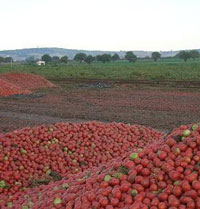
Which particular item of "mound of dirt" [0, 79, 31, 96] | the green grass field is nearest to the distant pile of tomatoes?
"mound of dirt" [0, 79, 31, 96]

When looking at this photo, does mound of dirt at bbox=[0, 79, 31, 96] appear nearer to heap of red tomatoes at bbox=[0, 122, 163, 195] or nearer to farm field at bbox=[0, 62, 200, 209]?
farm field at bbox=[0, 62, 200, 209]

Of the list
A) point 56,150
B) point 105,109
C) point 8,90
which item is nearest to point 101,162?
point 56,150

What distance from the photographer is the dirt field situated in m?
14.5

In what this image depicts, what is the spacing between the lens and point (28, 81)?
31562 mm

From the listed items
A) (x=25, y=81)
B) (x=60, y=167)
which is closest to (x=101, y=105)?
(x=60, y=167)

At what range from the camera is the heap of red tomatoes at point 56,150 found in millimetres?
6922

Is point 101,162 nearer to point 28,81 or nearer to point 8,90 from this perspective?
point 8,90

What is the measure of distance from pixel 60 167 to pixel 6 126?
20.2ft

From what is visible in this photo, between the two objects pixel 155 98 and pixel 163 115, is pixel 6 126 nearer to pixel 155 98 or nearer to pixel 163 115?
pixel 163 115

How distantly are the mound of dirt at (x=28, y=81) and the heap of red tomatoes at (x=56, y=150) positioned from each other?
22.2 meters

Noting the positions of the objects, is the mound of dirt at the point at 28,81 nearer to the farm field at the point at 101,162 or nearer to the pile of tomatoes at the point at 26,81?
the pile of tomatoes at the point at 26,81

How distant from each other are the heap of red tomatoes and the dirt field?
4448mm

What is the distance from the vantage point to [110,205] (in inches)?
160

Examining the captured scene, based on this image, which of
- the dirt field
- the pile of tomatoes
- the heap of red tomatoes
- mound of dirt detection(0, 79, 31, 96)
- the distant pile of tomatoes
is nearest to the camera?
the distant pile of tomatoes
